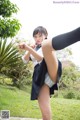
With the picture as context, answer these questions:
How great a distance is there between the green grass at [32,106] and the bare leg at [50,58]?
176 centimetres

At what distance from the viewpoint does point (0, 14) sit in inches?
149

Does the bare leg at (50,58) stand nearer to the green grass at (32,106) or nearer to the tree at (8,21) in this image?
the green grass at (32,106)

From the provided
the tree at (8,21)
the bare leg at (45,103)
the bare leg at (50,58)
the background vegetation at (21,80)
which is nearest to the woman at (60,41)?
the bare leg at (50,58)

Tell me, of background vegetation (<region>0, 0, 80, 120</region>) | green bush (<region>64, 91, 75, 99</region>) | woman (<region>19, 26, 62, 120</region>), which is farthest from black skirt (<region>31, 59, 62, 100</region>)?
green bush (<region>64, 91, 75, 99</region>)

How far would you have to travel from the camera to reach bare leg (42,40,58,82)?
145 cm

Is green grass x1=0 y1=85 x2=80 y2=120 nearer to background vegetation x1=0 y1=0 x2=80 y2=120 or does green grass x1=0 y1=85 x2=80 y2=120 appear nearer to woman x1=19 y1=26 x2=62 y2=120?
background vegetation x1=0 y1=0 x2=80 y2=120

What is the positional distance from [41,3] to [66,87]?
1196 millimetres

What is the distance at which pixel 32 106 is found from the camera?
11.8ft

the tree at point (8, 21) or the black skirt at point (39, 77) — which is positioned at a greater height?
the tree at point (8, 21)

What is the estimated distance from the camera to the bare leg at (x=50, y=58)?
1.45 meters

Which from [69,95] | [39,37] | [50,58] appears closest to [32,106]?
[69,95]

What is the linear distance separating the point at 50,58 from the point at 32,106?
206 cm

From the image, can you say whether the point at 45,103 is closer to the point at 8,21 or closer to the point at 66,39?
the point at 66,39

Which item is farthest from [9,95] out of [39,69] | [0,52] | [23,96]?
[39,69]
